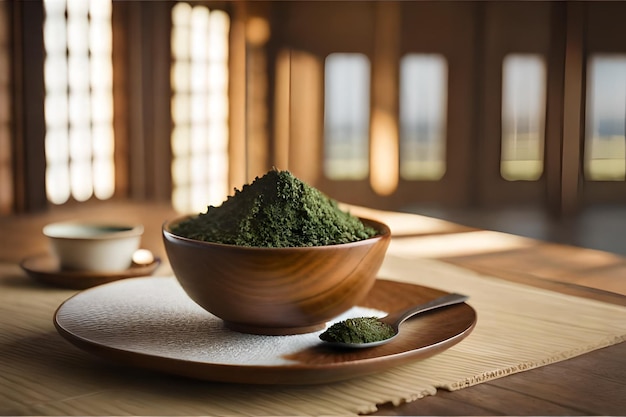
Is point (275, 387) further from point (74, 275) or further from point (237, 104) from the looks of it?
point (237, 104)

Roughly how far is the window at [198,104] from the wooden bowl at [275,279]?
107 inches

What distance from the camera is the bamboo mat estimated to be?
785mm

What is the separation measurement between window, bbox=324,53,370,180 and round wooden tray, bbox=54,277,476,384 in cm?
289

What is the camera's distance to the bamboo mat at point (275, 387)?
0.78 m

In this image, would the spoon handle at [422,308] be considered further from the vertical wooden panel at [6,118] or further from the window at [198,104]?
the window at [198,104]

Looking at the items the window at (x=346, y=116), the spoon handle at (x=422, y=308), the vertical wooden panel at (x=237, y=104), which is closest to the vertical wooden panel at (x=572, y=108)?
the window at (x=346, y=116)

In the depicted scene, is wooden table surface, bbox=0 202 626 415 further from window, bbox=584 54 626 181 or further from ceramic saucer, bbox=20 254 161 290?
window, bbox=584 54 626 181

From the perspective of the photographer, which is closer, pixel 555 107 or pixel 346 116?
pixel 555 107

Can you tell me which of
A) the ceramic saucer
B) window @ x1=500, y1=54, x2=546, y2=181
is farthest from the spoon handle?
window @ x1=500, y1=54, x2=546, y2=181

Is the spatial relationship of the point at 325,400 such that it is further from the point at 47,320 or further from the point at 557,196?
the point at 557,196

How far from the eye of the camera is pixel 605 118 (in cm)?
327

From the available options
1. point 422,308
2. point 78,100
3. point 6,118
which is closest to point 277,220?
point 422,308

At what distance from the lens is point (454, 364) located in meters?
0.92

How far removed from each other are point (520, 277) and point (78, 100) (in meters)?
2.39
